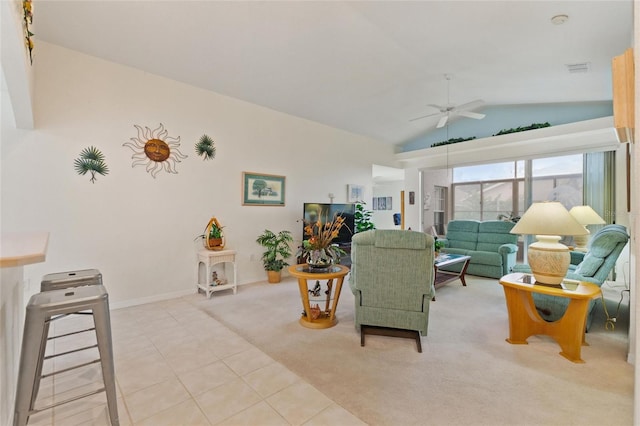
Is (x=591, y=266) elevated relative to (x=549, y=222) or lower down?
lower down

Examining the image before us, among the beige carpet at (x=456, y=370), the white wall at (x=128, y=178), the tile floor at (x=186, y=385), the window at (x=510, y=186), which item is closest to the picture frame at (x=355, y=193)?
the white wall at (x=128, y=178)

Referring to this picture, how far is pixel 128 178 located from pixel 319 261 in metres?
2.67

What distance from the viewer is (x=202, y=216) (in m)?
4.26

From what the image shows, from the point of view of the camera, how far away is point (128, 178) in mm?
3637

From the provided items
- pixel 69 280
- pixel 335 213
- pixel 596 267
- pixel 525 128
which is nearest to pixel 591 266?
pixel 596 267

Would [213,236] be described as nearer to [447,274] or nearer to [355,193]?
[355,193]

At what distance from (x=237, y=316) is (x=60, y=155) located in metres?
2.66

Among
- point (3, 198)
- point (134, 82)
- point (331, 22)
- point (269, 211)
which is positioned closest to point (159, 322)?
point (3, 198)

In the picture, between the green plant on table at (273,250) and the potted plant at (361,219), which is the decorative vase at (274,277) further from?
the potted plant at (361,219)

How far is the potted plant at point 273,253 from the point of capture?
4.86m

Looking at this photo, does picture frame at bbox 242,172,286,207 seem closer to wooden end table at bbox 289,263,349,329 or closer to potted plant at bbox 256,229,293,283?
potted plant at bbox 256,229,293,283

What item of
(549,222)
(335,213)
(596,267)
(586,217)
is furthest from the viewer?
(335,213)

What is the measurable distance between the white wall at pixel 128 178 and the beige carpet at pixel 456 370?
133 centimetres

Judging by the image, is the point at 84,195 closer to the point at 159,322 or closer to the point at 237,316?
the point at 159,322
